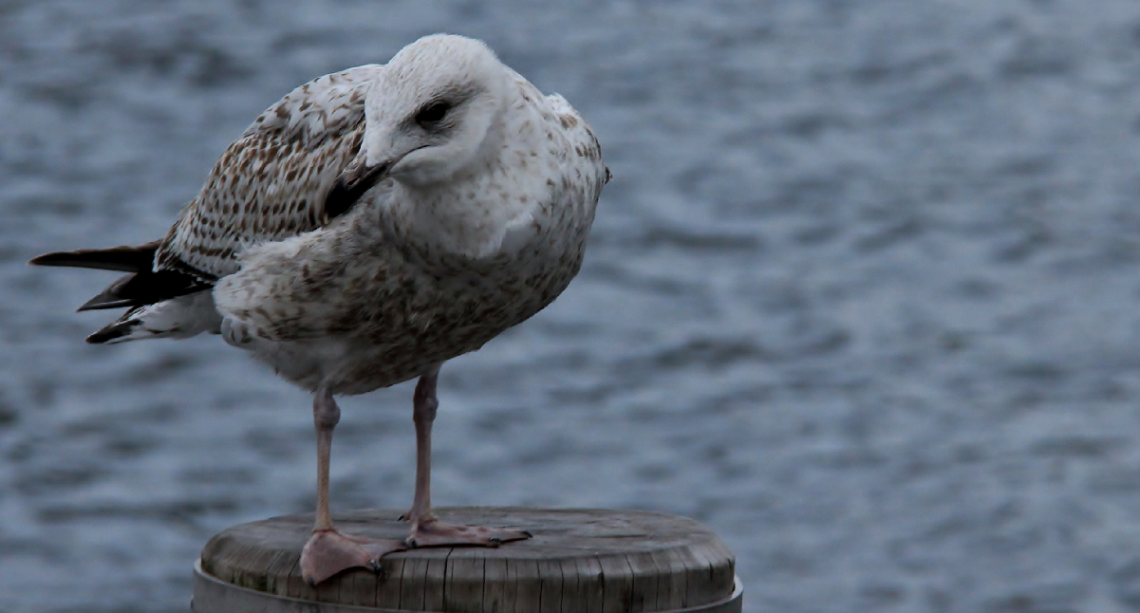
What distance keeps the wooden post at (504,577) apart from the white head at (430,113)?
0.87 meters

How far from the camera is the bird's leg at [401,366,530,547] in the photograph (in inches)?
152

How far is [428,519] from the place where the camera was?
13.4 feet

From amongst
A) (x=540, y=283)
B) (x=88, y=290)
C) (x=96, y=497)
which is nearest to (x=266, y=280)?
(x=540, y=283)

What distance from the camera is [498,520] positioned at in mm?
4266

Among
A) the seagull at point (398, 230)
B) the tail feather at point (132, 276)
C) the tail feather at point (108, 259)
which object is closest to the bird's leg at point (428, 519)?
the seagull at point (398, 230)

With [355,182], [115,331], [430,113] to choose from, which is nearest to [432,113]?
[430,113]

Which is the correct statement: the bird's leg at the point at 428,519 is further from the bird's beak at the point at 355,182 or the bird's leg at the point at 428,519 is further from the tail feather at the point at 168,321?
the bird's beak at the point at 355,182

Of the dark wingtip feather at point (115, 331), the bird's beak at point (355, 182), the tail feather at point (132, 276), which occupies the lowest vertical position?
the dark wingtip feather at point (115, 331)

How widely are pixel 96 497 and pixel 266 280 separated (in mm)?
6780

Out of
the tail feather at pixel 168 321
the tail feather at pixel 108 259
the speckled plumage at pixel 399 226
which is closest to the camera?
the speckled plumage at pixel 399 226

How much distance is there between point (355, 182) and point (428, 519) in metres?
0.91

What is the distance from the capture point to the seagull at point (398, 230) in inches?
148

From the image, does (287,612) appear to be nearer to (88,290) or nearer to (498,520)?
(498,520)

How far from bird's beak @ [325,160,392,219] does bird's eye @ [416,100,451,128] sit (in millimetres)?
128
